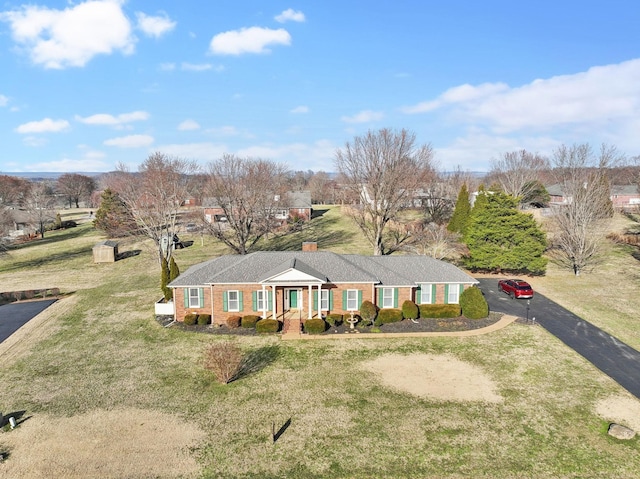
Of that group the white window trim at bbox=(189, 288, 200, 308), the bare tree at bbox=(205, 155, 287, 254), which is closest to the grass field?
the white window trim at bbox=(189, 288, 200, 308)

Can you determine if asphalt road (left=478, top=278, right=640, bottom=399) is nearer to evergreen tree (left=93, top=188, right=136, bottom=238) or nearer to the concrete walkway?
the concrete walkway

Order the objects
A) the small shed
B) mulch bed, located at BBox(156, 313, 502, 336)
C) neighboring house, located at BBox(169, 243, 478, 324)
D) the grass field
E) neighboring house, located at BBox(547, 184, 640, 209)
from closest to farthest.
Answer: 1. the grass field
2. mulch bed, located at BBox(156, 313, 502, 336)
3. neighboring house, located at BBox(169, 243, 478, 324)
4. the small shed
5. neighboring house, located at BBox(547, 184, 640, 209)

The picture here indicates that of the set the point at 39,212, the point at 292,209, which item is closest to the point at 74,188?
the point at 39,212

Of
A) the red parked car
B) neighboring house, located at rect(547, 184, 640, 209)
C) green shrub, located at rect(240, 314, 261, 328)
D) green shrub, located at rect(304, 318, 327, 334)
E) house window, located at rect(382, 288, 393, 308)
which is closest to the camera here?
green shrub, located at rect(304, 318, 327, 334)

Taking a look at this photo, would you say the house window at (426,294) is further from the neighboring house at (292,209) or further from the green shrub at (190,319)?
the neighboring house at (292,209)

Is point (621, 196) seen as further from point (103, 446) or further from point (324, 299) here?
point (103, 446)

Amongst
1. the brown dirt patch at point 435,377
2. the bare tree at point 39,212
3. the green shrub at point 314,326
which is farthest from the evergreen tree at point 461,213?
the bare tree at point 39,212
